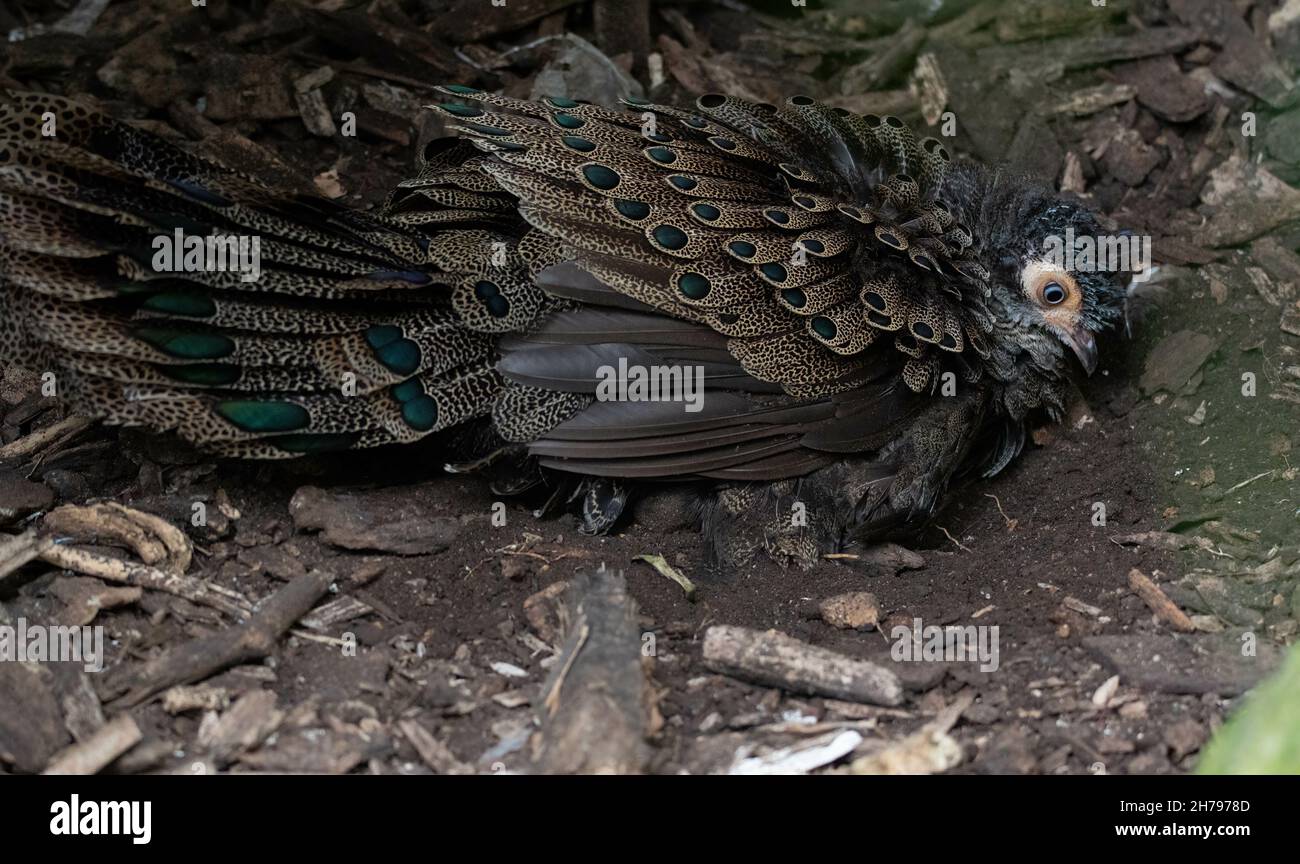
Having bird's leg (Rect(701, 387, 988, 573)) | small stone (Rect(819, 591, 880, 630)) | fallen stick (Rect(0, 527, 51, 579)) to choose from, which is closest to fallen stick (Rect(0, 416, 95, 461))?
fallen stick (Rect(0, 527, 51, 579))

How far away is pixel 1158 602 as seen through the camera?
4.41 metres

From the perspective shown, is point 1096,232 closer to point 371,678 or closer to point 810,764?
point 810,764

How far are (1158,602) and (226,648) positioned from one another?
9.60ft

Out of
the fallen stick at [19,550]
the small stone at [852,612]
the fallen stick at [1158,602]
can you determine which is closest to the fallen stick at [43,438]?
the fallen stick at [19,550]

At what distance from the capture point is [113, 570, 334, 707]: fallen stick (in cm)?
381

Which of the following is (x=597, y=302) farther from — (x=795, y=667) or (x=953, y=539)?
(x=953, y=539)

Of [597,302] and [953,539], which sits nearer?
[597,302]

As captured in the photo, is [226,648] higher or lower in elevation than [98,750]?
higher

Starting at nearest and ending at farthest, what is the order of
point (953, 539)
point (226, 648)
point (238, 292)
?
point (226, 648), point (238, 292), point (953, 539)

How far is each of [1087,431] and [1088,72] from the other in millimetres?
2105

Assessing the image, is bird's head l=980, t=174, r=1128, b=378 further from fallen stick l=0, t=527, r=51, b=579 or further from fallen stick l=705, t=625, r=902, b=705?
fallen stick l=0, t=527, r=51, b=579

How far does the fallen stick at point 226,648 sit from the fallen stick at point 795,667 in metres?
1.27

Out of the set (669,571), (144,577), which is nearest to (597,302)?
(669,571)

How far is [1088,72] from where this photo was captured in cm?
674
